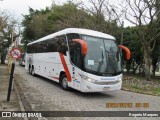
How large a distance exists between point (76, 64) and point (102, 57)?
4.39ft

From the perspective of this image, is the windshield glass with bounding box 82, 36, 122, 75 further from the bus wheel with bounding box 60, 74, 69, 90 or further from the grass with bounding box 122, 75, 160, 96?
the grass with bounding box 122, 75, 160, 96

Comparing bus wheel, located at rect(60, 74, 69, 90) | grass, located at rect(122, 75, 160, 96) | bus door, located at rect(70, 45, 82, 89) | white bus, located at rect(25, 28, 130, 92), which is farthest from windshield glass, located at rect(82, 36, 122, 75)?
grass, located at rect(122, 75, 160, 96)

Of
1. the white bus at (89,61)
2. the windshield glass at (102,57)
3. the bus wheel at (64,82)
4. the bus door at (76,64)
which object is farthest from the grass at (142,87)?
the bus door at (76,64)

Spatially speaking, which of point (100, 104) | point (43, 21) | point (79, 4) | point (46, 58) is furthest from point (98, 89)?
point (43, 21)

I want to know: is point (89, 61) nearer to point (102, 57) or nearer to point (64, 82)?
point (102, 57)

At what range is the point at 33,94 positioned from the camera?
13.3m

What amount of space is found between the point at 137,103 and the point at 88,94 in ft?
9.79

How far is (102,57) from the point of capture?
12.6 metres

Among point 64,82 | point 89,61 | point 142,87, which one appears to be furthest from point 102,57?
point 142,87

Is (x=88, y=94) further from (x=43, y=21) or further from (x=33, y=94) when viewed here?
(x=43, y=21)

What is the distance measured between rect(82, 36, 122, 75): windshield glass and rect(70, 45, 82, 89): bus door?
475 millimetres

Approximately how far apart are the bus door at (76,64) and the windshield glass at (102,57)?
0.48 m

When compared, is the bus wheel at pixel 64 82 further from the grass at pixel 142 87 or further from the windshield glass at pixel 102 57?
the grass at pixel 142 87

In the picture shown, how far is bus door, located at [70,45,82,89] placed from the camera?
12.6 metres
